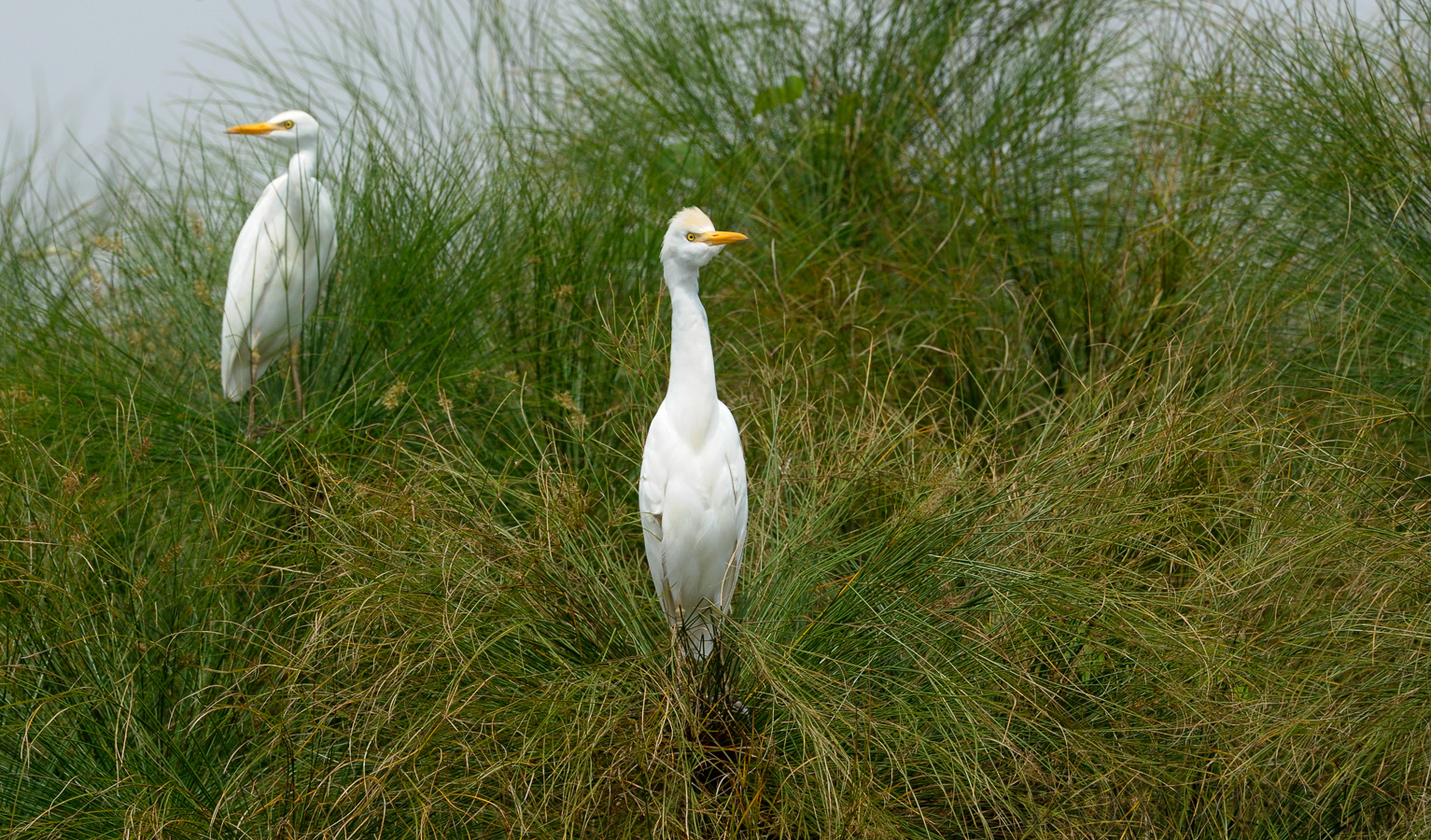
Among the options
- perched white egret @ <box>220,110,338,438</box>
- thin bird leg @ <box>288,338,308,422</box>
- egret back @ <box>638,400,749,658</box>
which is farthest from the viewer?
perched white egret @ <box>220,110,338,438</box>

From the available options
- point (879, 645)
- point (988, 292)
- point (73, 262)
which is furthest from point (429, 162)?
point (879, 645)

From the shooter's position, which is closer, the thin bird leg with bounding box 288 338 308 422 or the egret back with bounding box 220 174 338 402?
the thin bird leg with bounding box 288 338 308 422

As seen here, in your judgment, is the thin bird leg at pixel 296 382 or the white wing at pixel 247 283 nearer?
the thin bird leg at pixel 296 382

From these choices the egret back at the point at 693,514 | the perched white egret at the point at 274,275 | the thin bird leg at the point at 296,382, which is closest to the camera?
the egret back at the point at 693,514

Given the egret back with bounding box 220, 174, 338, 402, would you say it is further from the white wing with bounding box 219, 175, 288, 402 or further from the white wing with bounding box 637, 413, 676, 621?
the white wing with bounding box 637, 413, 676, 621

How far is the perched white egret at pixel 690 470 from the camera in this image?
2.35 metres

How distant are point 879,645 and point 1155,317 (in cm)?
176

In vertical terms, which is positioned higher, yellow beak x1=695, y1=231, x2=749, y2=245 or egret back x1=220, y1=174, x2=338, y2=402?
yellow beak x1=695, y1=231, x2=749, y2=245

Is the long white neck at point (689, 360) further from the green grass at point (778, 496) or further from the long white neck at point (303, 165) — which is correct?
the long white neck at point (303, 165)

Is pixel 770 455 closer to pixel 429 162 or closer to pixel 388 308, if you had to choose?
pixel 388 308

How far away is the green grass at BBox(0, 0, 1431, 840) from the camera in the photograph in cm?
237

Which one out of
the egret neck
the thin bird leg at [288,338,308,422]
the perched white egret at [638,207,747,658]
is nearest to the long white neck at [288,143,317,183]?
the egret neck

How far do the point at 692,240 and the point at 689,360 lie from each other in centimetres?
21

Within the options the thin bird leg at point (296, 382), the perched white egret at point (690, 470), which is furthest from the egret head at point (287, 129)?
the perched white egret at point (690, 470)
